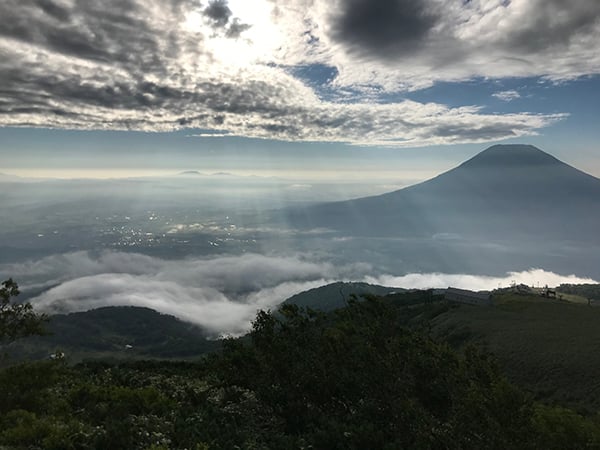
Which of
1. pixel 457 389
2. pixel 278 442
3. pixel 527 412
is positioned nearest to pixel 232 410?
pixel 278 442

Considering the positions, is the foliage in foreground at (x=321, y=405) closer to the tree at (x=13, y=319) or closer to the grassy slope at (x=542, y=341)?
the tree at (x=13, y=319)

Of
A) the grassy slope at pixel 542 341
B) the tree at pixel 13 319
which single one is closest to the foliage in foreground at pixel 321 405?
the tree at pixel 13 319

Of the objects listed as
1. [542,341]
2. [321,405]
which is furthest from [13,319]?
[542,341]

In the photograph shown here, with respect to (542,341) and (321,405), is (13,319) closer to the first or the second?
(321,405)

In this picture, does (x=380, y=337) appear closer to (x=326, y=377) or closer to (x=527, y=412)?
(x=326, y=377)

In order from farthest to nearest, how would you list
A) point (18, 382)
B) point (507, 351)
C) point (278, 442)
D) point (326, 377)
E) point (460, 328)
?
1. point (460, 328)
2. point (507, 351)
3. point (326, 377)
4. point (18, 382)
5. point (278, 442)

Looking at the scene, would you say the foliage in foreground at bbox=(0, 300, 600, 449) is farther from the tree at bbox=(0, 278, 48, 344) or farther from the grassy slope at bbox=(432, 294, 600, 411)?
the grassy slope at bbox=(432, 294, 600, 411)

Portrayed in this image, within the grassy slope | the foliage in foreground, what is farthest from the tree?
the grassy slope
